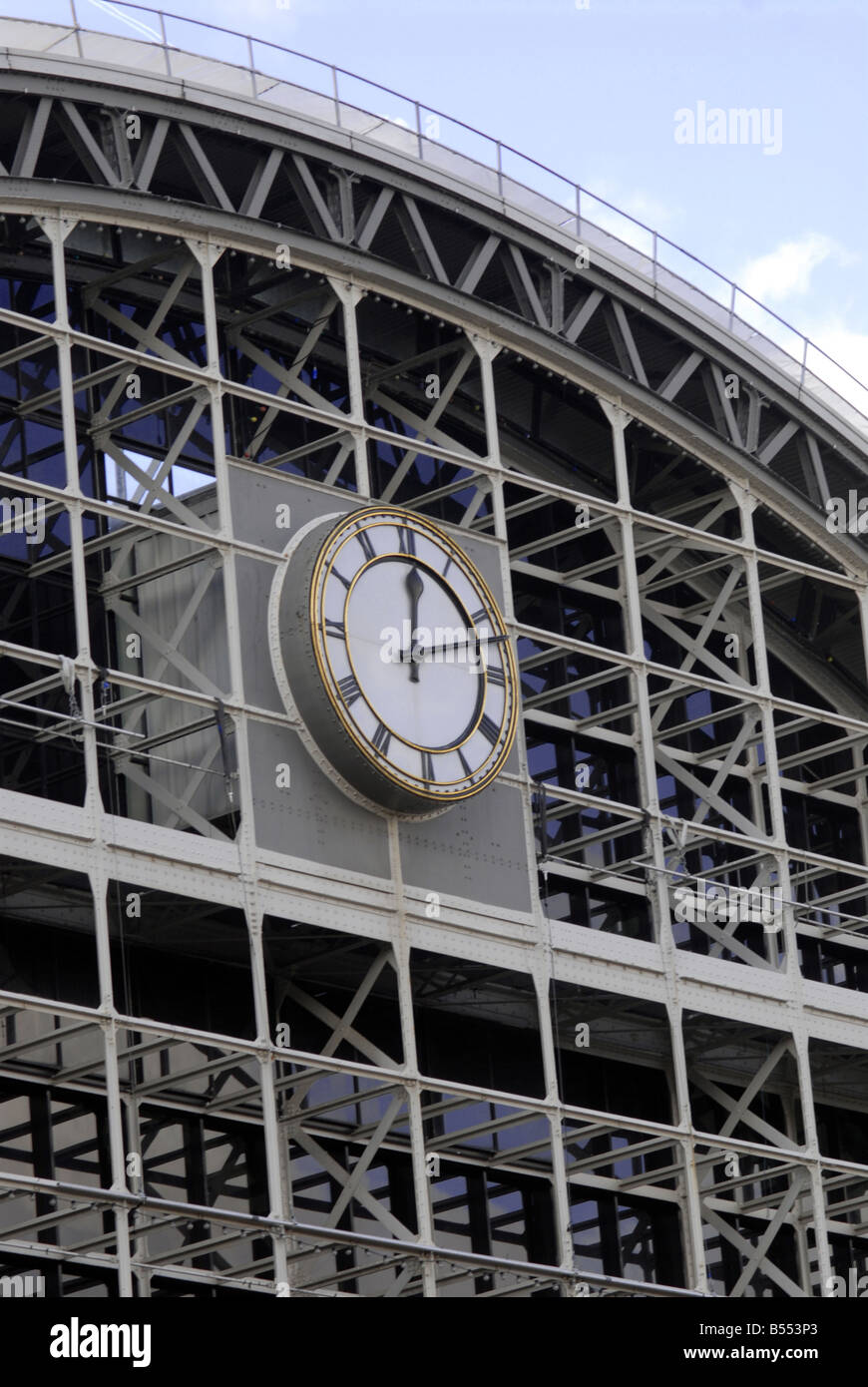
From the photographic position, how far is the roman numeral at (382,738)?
1314 inches

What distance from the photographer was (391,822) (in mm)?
33719

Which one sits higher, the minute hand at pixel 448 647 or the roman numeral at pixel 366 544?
the roman numeral at pixel 366 544

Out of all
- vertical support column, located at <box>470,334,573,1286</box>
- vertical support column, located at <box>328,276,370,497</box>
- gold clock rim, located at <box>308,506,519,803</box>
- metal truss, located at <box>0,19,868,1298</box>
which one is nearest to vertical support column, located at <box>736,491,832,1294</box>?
metal truss, located at <box>0,19,868,1298</box>

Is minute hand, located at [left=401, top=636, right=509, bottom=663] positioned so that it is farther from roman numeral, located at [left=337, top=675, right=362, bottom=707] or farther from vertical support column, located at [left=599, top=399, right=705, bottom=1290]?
vertical support column, located at [left=599, top=399, right=705, bottom=1290]

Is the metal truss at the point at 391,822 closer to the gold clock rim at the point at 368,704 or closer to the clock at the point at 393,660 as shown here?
the clock at the point at 393,660

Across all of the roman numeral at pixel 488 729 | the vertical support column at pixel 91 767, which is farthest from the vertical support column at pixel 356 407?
the vertical support column at pixel 91 767

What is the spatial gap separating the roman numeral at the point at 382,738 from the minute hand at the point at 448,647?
2.99 ft

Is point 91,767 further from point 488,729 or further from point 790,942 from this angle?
point 790,942

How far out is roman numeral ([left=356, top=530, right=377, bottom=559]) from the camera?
34281mm

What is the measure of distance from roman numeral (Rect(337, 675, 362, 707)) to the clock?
1 cm

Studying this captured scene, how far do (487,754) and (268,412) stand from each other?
5.70 metres
